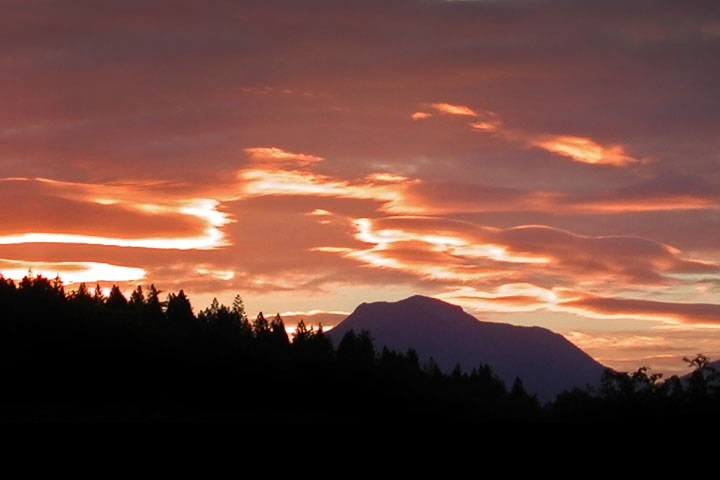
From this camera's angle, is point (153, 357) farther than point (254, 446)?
Yes

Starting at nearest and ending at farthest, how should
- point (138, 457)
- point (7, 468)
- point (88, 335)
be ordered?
point (7, 468) → point (138, 457) → point (88, 335)

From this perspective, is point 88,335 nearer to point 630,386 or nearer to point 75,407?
point 75,407

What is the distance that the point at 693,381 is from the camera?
507ft

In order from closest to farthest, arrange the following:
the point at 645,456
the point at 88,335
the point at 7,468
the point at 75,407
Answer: the point at 7,468 < the point at 645,456 < the point at 75,407 < the point at 88,335

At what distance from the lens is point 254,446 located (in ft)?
159

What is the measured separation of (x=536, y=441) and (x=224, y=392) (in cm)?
12551

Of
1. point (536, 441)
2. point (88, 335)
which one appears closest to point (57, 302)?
point (88, 335)

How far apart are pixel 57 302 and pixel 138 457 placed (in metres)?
158

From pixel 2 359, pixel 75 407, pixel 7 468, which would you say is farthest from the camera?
pixel 2 359

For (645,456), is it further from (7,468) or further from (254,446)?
(7,468)

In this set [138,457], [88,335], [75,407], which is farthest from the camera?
[88,335]

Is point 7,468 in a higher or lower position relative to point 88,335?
lower

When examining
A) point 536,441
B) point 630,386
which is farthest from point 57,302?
point 536,441

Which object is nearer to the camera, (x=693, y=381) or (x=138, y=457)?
(x=138, y=457)
